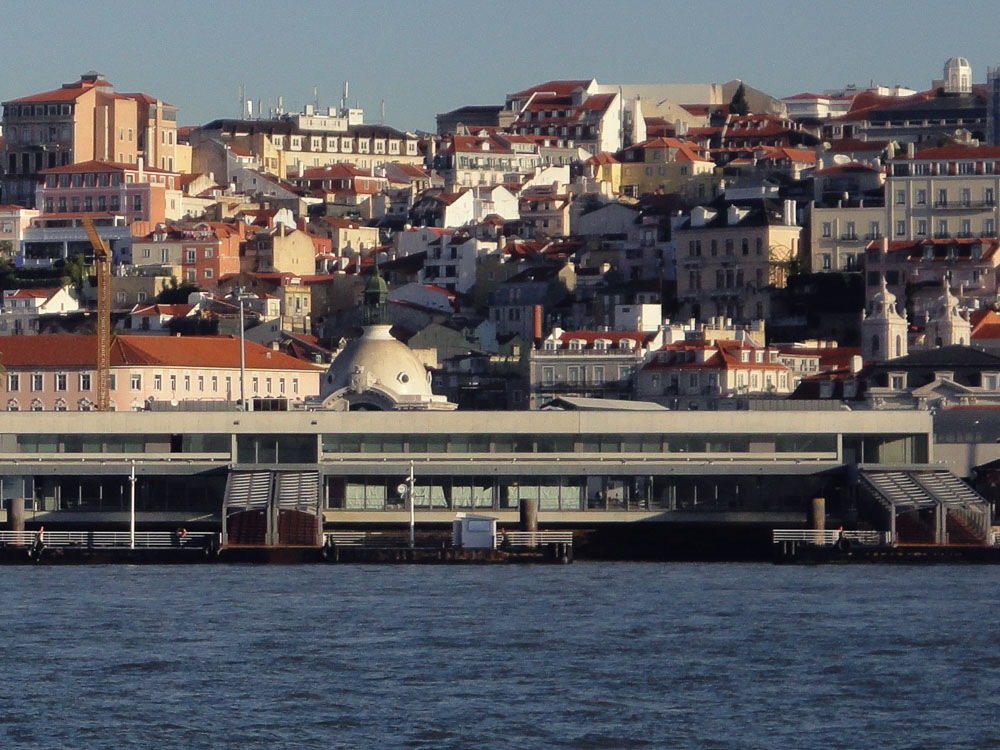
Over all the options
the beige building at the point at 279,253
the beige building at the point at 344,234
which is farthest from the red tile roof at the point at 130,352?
the beige building at the point at 344,234

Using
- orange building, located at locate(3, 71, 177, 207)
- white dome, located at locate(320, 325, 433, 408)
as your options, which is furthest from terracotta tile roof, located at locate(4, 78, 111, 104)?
white dome, located at locate(320, 325, 433, 408)

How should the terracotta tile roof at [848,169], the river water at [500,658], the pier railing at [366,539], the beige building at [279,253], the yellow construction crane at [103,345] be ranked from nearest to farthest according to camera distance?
the river water at [500,658] < the pier railing at [366,539] < the yellow construction crane at [103,345] < the terracotta tile roof at [848,169] < the beige building at [279,253]

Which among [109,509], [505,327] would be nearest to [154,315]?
[505,327]

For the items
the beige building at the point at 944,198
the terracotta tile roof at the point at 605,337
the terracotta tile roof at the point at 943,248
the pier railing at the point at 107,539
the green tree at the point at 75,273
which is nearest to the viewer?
the pier railing at the point at 107,539

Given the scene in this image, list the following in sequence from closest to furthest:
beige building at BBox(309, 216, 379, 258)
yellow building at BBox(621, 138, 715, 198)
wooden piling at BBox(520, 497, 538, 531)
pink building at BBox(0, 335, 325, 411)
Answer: wooden piling at BBox(520, 497, 538, 531)
pink building at BBox(0, 335, 325, 411)
beige building at BBox(309, 216, 379, 258)
yellow building at BBox(621, 138, 715, 198)

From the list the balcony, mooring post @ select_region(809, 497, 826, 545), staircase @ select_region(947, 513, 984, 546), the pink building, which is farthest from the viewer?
the balcony

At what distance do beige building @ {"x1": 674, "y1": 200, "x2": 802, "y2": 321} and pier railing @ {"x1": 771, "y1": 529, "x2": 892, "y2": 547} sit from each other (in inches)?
2897

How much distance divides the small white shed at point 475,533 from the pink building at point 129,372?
5469cm

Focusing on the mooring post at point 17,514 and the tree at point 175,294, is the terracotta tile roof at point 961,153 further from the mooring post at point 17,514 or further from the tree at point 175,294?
the mooring post at point 17,514

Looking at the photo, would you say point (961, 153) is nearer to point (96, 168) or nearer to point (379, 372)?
point (96, 168)

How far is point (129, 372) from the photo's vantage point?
13775 centimetres

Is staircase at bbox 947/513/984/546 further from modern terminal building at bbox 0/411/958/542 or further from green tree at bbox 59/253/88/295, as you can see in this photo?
green tree at bbox 59/253/88/295

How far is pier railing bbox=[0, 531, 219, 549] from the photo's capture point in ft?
273

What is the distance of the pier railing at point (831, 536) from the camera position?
82.3 m
